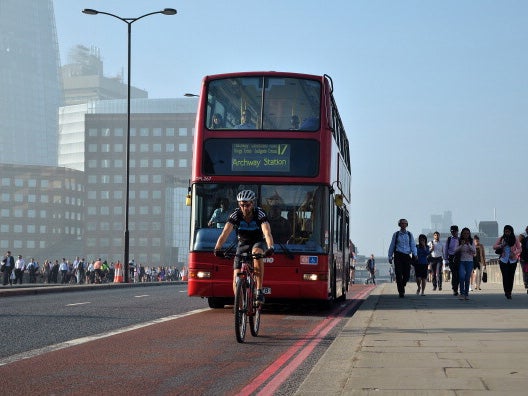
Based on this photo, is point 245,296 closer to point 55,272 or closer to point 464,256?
point 464,256

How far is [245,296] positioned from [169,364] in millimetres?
2158

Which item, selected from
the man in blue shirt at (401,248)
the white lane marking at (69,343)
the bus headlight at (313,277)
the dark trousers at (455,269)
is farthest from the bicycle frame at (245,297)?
the dark trousers at (455,269)

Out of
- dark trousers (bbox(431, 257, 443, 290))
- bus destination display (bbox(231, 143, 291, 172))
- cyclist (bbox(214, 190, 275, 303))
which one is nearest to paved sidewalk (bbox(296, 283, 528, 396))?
cyclist (bbox(214, 190, 275, 303))

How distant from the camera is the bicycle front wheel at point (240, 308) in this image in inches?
419

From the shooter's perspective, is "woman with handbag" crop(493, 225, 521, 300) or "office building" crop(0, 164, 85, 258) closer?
"woman with handbag" crop(493, 225, 521, 300)

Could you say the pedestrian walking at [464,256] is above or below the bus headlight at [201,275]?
above

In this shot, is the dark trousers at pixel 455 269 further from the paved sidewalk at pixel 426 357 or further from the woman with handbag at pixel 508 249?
the paved sidewalk at pixel 426 357

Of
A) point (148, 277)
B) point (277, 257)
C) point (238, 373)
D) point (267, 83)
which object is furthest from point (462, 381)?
point (148, 277)

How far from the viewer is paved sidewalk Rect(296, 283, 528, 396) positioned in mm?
6656

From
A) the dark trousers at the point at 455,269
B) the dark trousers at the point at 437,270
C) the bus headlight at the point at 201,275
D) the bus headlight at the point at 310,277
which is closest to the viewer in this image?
the bus headlight at the point at 310,277

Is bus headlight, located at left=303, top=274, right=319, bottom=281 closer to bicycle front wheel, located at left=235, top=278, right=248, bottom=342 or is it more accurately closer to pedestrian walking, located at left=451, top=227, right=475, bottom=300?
bicycle front wheel, located at left=235, top=278, right=248, bottom=342

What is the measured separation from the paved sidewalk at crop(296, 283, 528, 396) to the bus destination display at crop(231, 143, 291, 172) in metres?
2.91

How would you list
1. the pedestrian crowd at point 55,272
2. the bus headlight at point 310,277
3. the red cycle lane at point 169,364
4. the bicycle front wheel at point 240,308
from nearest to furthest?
1. the red cycle lane at point 169,364
2. the bicycle front wheel at point 240,308
3. the bus headlight at point 310,277
4. the pedestrian crowd at point 55,272

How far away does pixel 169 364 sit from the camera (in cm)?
899
